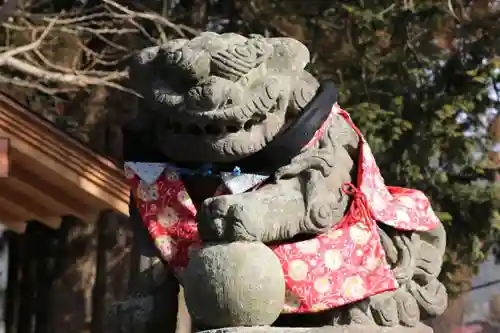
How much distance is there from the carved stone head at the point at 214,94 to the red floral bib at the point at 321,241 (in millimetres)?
105

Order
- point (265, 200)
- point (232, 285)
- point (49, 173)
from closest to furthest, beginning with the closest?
point (232, 285) < point (265, 200) < point (49, 173)

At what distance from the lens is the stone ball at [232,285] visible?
1480 mm

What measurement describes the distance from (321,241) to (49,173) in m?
2.71

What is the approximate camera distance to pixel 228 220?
60.7 inches

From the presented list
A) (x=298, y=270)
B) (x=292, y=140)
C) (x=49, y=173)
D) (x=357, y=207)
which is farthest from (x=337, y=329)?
(x=49, y=173)

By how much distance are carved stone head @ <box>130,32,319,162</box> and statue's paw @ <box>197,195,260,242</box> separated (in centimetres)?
11

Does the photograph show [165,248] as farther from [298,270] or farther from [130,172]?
[298,270]

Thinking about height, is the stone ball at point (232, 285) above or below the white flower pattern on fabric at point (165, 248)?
below

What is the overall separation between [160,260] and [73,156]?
2.44 metres

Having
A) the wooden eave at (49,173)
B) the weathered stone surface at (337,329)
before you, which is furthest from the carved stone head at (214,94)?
the wooden eave at (49,173)

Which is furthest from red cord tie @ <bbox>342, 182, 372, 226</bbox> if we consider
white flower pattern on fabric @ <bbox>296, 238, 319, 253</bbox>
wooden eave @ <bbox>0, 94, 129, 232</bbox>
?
wooden eave @ <bbox>0, 94, 129, 232</bbox>

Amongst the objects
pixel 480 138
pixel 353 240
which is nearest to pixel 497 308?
pixel 480 138

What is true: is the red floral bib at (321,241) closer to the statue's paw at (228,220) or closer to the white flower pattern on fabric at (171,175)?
the white flower pattern on fabric at (171,175)

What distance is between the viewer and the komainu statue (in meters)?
1.53
